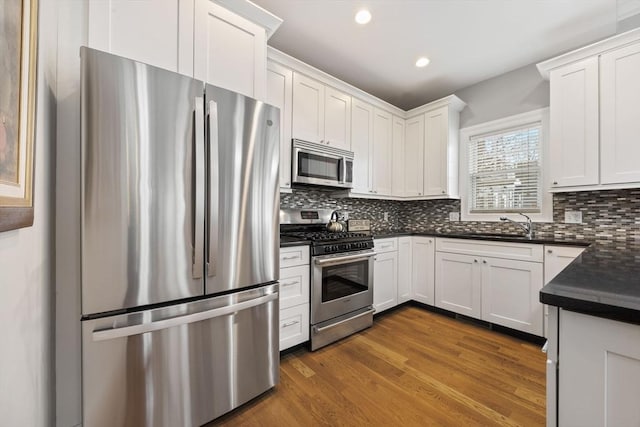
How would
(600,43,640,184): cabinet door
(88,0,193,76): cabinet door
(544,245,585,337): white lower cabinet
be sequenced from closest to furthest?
1. (88,0,193,76): cabinet door
2. (600,43,640,184): cabinet door
3. (544,245,585,337): white lower cabinet

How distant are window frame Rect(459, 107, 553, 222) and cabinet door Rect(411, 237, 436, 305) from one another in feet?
2.08

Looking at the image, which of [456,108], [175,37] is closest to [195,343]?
[175,37]

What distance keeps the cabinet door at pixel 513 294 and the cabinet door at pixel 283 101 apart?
2.21m

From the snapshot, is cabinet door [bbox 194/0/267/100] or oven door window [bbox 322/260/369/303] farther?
oven door window [bbox 322/260/369/303]

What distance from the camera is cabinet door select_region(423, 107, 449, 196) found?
3.04 metres

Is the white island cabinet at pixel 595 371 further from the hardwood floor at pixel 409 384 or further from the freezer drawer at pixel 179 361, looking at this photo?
the freezer drawer at pixel 179 361

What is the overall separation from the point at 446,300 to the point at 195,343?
2.62 m

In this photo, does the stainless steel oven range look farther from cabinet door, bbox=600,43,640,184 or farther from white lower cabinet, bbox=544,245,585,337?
cabinet door, bbox=600,43,640,184

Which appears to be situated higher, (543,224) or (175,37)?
(175,37)

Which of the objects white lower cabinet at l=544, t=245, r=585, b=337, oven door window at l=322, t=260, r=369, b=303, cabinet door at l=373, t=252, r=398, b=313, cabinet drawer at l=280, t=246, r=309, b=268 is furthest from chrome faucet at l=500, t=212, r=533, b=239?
cabinet drawer at l=280, t=246, r=309, b=268

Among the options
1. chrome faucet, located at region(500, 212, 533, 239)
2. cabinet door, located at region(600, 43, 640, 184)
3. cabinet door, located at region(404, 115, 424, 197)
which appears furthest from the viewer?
cabinet door, located at region(404, 115, 424, 197)

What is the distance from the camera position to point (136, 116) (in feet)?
3.73

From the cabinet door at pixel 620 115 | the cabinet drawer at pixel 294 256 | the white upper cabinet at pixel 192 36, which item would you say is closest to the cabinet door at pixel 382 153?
the cabinet drawer at pixel 294 256

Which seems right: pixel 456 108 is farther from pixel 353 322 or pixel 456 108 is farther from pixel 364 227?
pixel 353 322
